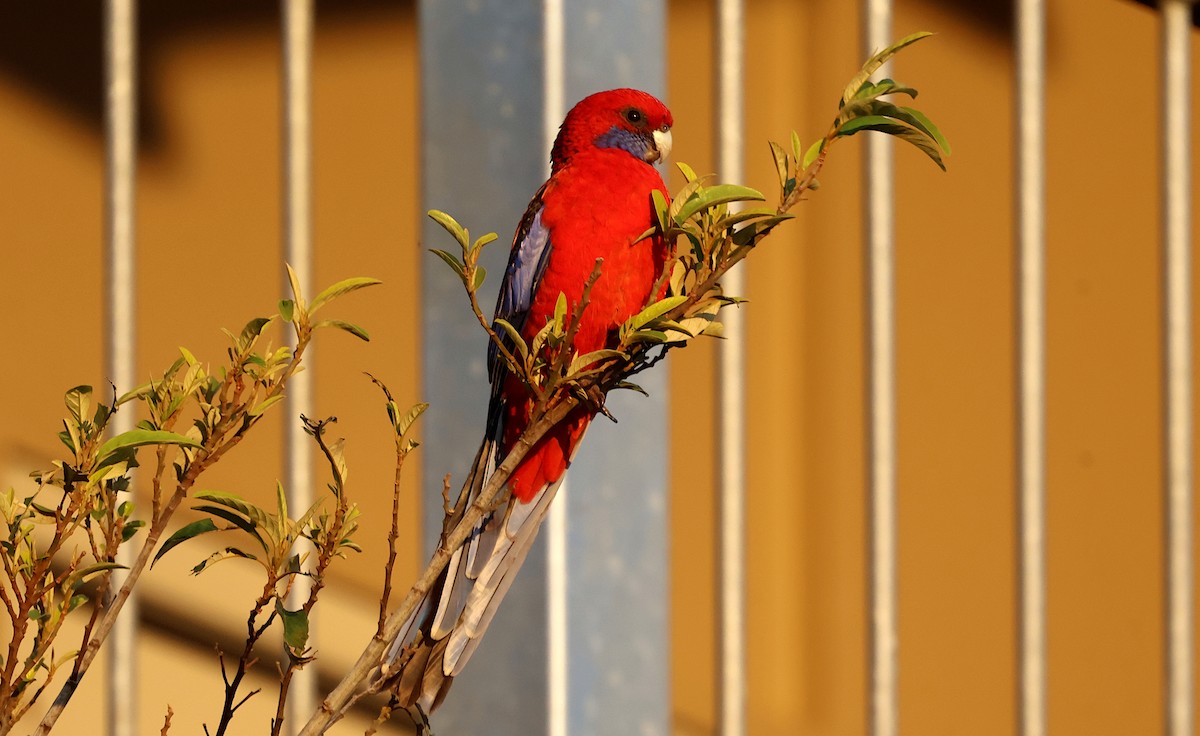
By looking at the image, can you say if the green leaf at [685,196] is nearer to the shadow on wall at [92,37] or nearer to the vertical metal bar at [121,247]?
the vertical metal bar at [121,247]

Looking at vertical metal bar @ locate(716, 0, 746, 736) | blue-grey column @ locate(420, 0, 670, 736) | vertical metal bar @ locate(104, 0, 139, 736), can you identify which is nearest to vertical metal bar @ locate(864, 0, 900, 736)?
vertical metal bar @ locate(716, 0, 746, 736)

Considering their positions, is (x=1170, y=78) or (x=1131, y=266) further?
(x=1131, y=266)

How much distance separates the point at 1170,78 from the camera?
4.98 ft

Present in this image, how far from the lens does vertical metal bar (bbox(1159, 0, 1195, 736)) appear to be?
1506 mm

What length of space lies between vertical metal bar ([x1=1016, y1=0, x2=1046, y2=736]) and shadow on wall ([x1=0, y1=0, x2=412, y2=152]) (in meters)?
1.40

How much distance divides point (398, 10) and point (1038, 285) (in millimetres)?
1484

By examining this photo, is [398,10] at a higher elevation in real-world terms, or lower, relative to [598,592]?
higher

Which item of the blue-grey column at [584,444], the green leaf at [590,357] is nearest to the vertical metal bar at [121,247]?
the blue-grey column at [584,444]

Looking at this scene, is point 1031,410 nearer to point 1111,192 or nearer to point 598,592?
point 598,592

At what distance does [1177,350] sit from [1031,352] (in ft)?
0.75

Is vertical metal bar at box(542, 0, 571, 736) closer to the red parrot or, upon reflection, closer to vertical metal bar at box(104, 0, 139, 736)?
the red parrot

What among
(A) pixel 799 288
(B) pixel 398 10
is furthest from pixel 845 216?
(B) pixel 398 10

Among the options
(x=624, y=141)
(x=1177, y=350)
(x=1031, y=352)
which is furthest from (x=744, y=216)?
(x=1177, y=350)

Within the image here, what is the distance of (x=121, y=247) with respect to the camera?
1.25 metres
